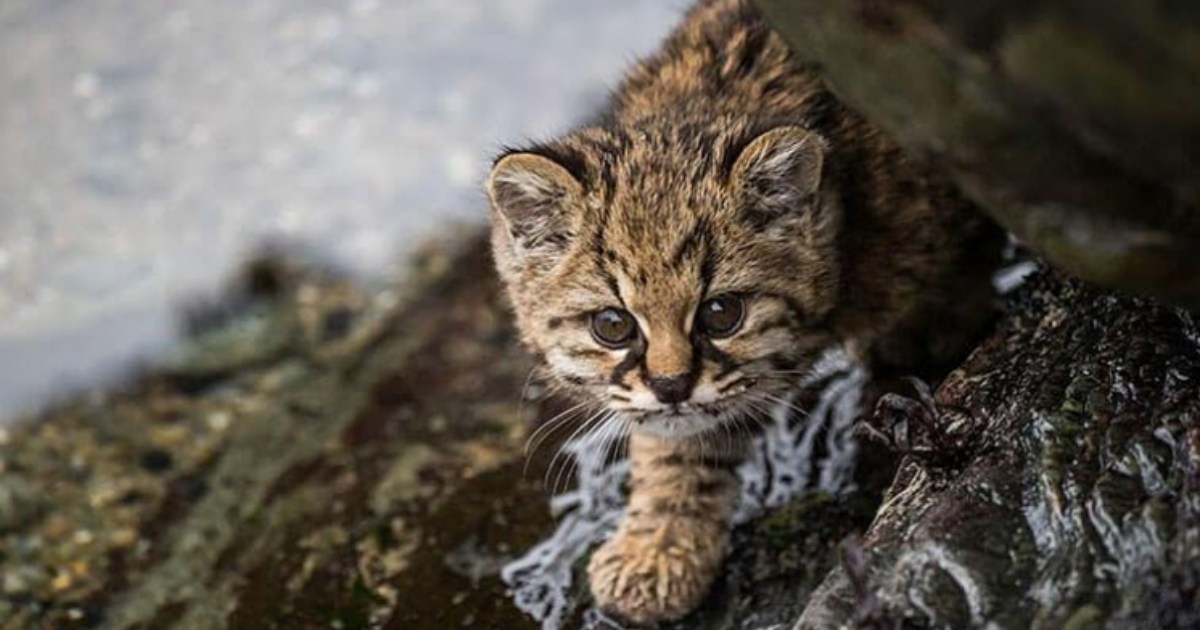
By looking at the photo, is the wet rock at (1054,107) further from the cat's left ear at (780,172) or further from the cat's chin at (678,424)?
the cat's chin at (678,424)

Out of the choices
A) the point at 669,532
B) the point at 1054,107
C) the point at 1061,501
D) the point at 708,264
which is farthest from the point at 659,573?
the point at 1054,107

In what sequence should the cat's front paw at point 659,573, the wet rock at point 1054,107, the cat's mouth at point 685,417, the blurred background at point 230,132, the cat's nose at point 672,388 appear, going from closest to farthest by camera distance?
the wet rock at point 1054,107, the cat's nose at point 672,388, the cat's mouth at point 685,417, the cat's front paw at point 659,573, the blurred background at point 230,132

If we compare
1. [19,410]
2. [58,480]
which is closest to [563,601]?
[58,480]

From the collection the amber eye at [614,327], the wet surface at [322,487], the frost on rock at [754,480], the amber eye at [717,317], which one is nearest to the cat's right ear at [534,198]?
the amber eye at [614,327]

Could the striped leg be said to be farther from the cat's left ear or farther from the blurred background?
the blurred background

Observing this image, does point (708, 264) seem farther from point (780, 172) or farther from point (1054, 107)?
point (1054, 107)

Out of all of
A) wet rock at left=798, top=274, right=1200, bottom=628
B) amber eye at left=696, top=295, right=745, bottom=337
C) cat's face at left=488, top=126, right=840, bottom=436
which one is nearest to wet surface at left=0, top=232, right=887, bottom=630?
cat's face at left=488, top=126, right=840, bottom=436

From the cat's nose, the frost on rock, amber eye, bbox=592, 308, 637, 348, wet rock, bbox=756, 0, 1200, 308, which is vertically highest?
wet rock, bbox=756, 0, 1200, 308

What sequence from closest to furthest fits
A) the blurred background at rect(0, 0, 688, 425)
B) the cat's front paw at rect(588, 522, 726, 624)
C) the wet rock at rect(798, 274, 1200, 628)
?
the wet rock at rect(798, 274, 1200, 628) < the cat's front paw at rect(588, 522, 726, 624) < the blurred background at rect(0, 0, 688, 425)
